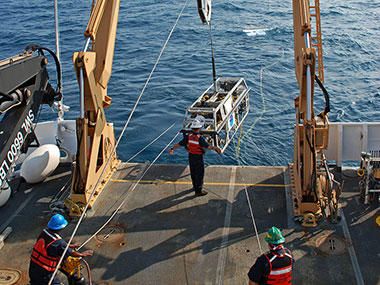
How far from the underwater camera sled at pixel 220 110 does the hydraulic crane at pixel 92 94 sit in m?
2.77

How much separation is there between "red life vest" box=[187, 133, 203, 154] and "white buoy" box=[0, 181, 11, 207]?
4.59 metres

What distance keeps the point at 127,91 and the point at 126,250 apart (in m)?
15.3

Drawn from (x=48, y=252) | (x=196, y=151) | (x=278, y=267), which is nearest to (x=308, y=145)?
(x=196, y=151)

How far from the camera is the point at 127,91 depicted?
23.0 m

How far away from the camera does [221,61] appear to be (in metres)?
26.5

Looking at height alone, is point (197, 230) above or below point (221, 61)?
above

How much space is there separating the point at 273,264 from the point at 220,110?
7.49 m

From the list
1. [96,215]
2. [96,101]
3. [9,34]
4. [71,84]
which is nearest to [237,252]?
[96,215]

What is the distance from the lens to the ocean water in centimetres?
1825

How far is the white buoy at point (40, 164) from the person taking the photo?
1109 centimetres

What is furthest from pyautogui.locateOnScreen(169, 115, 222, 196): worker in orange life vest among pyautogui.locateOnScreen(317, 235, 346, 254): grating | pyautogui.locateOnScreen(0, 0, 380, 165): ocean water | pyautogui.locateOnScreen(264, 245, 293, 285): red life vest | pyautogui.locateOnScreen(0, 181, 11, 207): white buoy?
pyautogui.locateOnScreen(0, 0, 380, 165): ocean water

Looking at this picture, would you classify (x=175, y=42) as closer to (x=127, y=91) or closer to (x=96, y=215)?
(x=127, y=91)

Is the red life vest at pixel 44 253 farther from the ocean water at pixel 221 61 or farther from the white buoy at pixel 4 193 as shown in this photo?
the ocean water at pixel 221 61

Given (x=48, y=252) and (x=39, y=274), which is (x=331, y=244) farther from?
(x=39, y=274)
